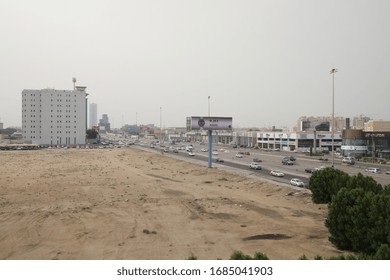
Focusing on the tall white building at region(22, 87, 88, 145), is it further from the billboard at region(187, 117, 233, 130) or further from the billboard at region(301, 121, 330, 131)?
the billboard at region(187, 117, 233, 130)

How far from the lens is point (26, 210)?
92.2 ft

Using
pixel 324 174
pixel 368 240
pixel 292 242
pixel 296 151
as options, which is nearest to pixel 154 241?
pixel 292 242

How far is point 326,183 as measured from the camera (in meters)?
29.2

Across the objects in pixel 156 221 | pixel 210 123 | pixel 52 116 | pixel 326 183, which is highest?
pixel 52 116

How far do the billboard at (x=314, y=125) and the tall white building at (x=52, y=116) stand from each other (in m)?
108

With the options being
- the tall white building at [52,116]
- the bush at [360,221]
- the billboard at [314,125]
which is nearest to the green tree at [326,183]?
the bush at [360,221]

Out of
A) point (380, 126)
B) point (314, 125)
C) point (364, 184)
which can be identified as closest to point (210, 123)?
point (364, 184)

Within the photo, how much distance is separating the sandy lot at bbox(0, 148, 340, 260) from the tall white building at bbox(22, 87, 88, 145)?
119 meters

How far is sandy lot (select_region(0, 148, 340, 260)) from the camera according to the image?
1878 centimetres

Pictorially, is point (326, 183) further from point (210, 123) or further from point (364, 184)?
point (210, 123)

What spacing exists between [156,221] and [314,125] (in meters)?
123

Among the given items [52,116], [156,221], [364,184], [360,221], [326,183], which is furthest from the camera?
[52,116]

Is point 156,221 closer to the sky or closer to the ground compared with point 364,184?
closer to the ground

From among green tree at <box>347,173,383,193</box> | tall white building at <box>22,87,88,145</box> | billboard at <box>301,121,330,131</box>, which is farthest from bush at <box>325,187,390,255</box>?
tall white building at <box>22,87,88,145</box>
